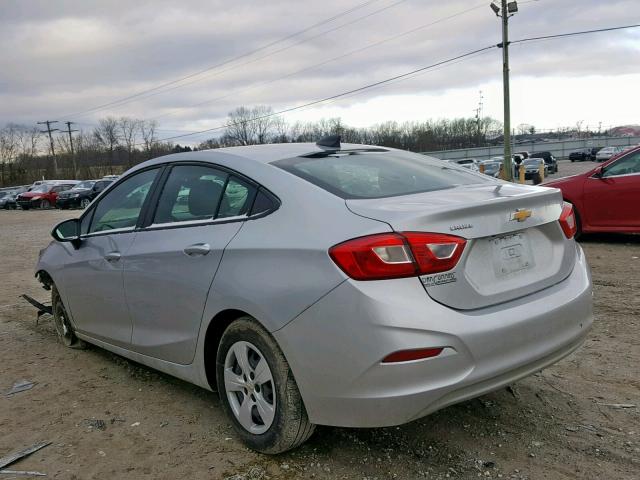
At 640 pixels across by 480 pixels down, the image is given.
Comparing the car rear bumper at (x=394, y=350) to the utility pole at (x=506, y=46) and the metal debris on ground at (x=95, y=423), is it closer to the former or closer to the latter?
the metal debris on ground at (x=95, y=423)

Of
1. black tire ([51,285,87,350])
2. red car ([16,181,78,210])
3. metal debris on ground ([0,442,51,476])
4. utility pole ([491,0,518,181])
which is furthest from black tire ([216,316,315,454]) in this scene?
red car ([16,181,78,210])

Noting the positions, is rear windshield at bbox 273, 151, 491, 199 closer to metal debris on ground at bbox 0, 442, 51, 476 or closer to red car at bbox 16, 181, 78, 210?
metal debris on ground at bbox 0, 442, 51, 476

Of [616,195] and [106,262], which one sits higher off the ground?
[106,262]

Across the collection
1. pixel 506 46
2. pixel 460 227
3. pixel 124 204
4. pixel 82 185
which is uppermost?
pixel 506 46

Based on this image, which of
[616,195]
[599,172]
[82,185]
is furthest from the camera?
[82,185]

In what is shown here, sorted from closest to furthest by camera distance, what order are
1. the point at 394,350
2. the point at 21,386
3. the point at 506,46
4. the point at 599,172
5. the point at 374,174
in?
the point at 394,350
the point at 374,174
the point at 21,386
the point at 599,172
the point at 506,46

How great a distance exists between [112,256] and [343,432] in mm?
2028

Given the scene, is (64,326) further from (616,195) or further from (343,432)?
(616,195)

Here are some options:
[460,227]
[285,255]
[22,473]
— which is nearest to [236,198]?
[285,255]

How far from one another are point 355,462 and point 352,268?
1101 millimetres

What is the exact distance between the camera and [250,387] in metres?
2.95

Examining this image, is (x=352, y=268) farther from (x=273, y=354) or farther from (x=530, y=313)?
(x=530, y=313)

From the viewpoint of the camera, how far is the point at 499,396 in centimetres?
353

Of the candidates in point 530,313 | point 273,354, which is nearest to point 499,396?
point 530,313
